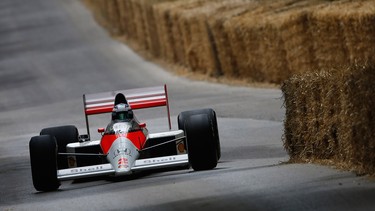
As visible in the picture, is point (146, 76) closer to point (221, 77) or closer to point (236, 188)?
point (221, 77)

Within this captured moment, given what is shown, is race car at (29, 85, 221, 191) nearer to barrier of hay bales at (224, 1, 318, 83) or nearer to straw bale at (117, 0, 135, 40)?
barrier of hay bales at (224, 1, 318, 83)

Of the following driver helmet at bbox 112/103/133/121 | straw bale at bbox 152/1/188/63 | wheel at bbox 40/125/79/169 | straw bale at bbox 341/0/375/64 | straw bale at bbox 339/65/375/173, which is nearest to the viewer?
straw bale at bbox 339/65/375/173

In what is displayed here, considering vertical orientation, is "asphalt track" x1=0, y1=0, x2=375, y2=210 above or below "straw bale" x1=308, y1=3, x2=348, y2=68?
below

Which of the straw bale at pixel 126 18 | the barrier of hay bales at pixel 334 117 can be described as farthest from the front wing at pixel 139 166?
the straw bale at pixel 126 18

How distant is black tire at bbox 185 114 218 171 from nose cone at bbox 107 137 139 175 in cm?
74

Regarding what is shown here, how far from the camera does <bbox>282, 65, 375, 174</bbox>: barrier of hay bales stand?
1255cm

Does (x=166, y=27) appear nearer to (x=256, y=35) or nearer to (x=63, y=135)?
(x=256, y=35)

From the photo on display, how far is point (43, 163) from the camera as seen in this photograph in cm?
1519

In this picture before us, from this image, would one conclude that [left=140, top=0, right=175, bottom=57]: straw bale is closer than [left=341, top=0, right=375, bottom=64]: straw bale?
No

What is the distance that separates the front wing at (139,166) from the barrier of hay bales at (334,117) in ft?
5.19

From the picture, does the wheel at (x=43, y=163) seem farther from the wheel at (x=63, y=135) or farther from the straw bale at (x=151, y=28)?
the straw bale at (x=151, y=28)

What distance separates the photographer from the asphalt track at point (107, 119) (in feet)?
38.9

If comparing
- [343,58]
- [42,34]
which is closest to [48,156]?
[343,58]

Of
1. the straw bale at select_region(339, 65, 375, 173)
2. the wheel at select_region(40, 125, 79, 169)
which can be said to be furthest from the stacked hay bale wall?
the straw bale at select_region(339, 65, 375, 173)
